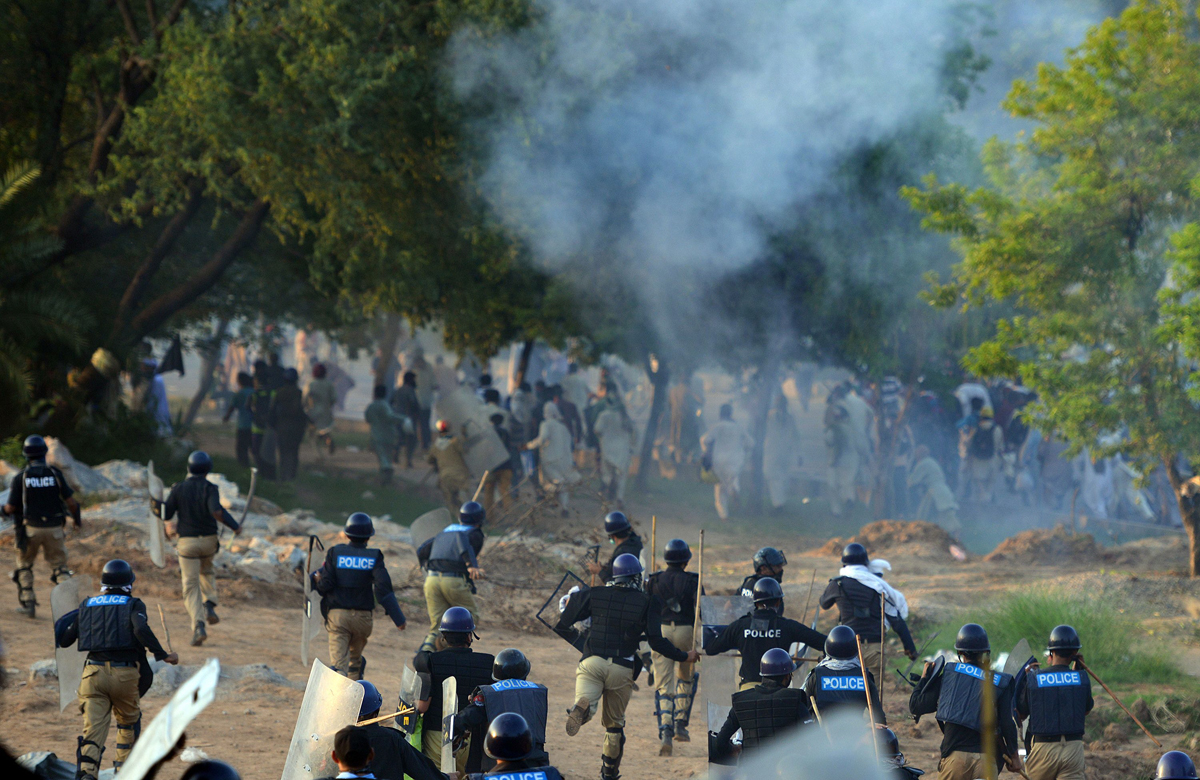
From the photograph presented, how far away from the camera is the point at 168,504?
9.20 metres

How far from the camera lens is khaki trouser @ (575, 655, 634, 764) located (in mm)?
6871

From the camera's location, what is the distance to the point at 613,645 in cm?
687

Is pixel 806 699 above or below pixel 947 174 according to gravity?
below

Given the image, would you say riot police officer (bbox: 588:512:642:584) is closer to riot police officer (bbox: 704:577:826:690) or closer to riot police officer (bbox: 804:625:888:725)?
riot police officer (bbox: 704:577:826:690)

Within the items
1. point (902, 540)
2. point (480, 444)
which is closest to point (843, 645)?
point (902, 540)

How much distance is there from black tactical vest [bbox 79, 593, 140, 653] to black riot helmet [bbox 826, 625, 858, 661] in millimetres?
3556

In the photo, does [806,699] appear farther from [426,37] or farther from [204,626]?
[426,37]

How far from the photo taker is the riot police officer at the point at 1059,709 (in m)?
5.75

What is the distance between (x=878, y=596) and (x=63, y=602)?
4691 mm

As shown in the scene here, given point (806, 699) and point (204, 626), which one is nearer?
point (806, 699)

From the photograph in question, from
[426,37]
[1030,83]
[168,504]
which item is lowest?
[168,504]

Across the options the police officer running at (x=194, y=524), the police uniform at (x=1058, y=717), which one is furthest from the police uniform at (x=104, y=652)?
the police uniform at (x=1058, y=717)

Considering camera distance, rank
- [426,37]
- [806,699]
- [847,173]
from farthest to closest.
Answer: [847,173]
[426,37]
[806,699]

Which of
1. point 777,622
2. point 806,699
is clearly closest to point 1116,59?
point 777,622
